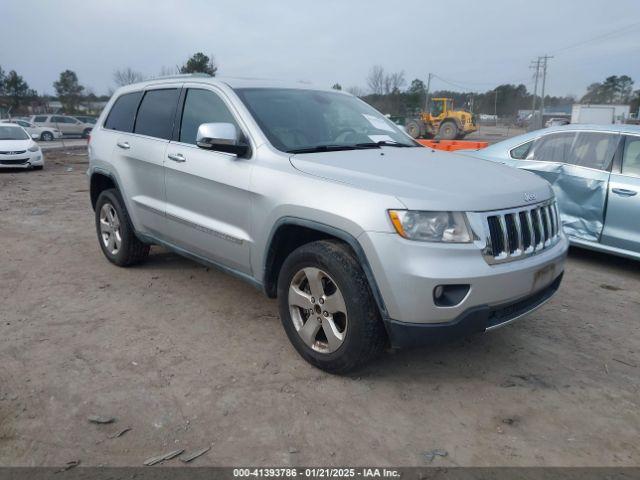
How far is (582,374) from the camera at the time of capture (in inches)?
131

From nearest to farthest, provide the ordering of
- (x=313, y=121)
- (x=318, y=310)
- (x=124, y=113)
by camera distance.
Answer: (x=318, y=310) < (x=313, y=121) < (x=124, y=113)

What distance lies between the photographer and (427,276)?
265 centimetres

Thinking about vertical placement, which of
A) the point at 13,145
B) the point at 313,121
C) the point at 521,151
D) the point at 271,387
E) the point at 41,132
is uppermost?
the point at 313,121

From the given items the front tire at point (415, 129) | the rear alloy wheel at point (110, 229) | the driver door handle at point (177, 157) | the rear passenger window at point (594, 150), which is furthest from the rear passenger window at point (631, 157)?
the front tire at point (415, 129)

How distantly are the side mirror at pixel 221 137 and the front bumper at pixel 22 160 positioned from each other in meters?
13.2

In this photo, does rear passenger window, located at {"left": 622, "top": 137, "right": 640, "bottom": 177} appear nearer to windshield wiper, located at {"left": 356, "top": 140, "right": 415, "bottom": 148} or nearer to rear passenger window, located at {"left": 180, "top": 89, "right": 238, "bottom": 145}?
windshield wiper, located at {"left": 356, "top": 140, "right": 415, "bottom": 148}

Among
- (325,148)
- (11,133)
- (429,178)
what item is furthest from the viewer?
(11,133)

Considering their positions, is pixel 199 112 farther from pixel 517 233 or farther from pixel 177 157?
pixel 517 233

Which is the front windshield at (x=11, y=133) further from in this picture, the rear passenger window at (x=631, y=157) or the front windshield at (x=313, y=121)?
the rear passenger window at (x=631, y=157)

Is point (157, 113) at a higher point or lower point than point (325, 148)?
higher

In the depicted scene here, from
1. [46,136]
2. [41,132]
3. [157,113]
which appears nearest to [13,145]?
[157,113]

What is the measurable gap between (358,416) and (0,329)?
9.05 ft

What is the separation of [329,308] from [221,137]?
1.31 m

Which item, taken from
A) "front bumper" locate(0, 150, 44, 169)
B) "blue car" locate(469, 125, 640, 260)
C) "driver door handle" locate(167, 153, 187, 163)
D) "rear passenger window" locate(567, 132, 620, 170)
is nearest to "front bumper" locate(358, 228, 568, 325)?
"driver door handle" locate(167, 153, 187, 163)
